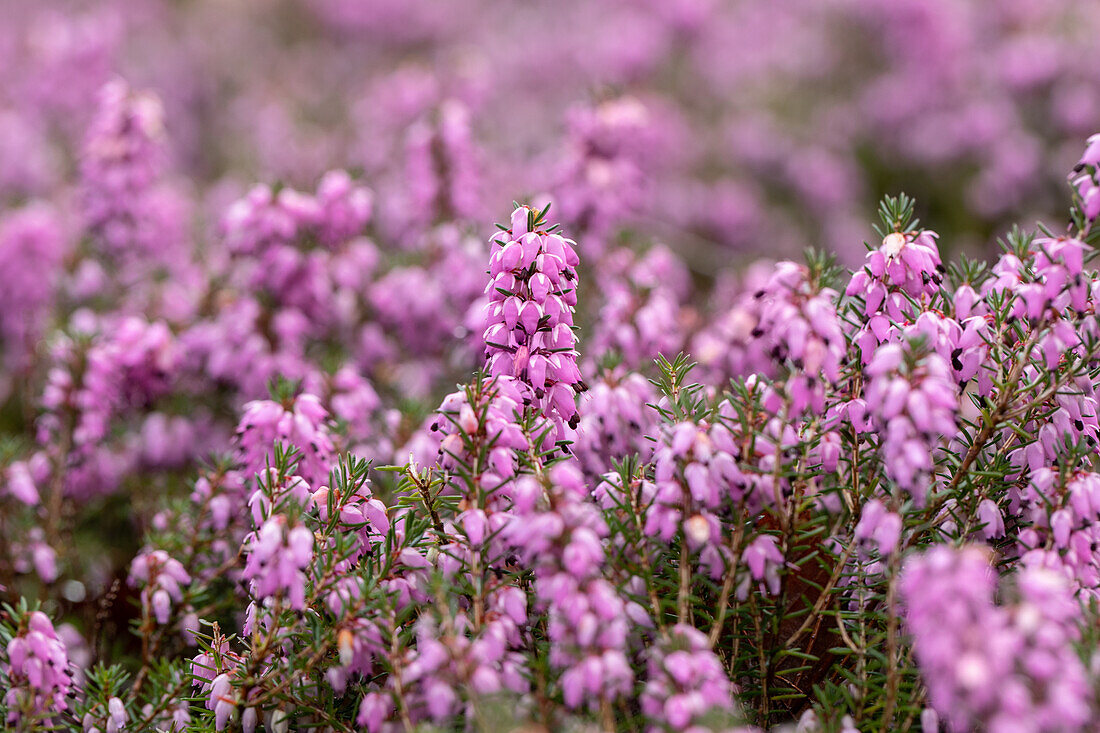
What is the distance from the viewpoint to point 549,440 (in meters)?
2.92

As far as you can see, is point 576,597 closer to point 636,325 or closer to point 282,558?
point 282,558

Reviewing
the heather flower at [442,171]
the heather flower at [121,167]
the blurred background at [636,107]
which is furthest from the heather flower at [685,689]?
the heather flower at [121,167]

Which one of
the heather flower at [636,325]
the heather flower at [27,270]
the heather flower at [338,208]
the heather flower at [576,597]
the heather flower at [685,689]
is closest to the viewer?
the heather flower at [685,689]

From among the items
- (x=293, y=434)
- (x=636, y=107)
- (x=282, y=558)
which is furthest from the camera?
(x=636, y=107)

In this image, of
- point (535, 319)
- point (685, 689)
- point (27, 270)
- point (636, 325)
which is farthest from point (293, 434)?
point (27, 270)

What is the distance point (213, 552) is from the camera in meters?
3.90

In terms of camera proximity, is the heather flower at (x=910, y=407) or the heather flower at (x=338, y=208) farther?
the heather flower at (x=338, y=208)

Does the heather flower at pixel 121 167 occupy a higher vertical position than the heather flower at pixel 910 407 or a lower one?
higher

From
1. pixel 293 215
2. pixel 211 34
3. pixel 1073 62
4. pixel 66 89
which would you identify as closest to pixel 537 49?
pixel 211 34

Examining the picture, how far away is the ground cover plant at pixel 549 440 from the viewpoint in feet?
7.75

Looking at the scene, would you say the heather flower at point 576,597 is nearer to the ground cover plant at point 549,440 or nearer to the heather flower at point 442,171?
the ground cover plant at point 549,440

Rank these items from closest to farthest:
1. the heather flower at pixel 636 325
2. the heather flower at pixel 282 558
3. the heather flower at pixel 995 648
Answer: the heather flower at pixel 995 648 < the heather flower at pixel 282 558 < the heather flower at pixel 636 325

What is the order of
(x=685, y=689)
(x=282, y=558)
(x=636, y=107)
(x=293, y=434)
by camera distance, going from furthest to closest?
(x=636, y=107)
(x=293, y=434)
(x=282, y=558)
(x=685, y=689)

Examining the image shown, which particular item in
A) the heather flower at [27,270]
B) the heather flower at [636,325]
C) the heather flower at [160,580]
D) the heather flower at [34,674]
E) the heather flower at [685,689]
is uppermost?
the heather flower at [27,270]
